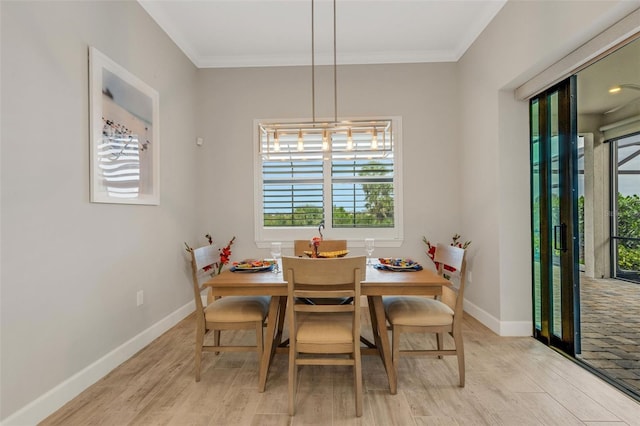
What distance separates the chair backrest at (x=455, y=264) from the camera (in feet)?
7.24

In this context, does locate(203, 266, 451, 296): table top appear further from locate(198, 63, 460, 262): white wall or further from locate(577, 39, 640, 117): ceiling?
locate(198, 63, 460, 262): white wall

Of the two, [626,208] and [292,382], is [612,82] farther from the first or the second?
[292,382]

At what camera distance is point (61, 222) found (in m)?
2.01

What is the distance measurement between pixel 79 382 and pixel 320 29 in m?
3.63

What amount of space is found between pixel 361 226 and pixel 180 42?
2.90 m

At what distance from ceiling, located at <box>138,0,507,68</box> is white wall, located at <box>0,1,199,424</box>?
57 centimetres

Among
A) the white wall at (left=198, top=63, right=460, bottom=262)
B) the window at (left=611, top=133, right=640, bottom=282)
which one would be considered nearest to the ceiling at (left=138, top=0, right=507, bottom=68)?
the white wall at (left=198, top=63, right=460, bottom=262)

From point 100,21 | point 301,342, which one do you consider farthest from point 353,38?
point 301,342

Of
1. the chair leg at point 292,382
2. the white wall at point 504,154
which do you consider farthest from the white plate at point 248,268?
the white wall at point 504,154

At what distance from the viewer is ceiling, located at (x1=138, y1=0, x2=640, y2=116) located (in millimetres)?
3033

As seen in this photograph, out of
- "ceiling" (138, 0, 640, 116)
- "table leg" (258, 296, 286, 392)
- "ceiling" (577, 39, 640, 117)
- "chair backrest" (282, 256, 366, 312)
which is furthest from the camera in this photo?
"ceiling" (138, 0, 640, 116)

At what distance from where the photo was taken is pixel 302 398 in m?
2.05

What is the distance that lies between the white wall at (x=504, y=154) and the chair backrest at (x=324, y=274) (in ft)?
6.31

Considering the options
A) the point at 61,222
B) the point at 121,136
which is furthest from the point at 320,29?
the point at 61,222
